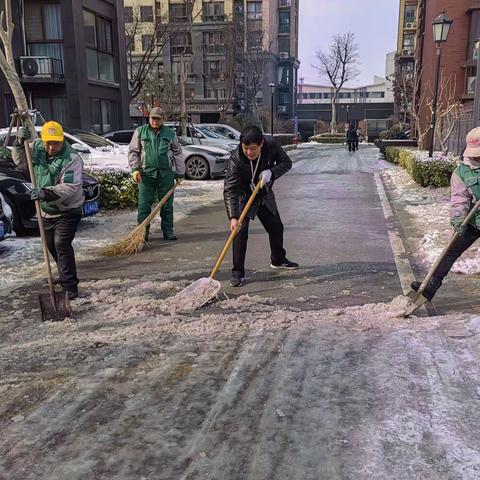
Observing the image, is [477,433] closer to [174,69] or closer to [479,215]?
[479,215]

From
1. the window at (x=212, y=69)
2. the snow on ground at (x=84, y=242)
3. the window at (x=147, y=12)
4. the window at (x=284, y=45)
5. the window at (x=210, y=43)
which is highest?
the window at (x=147, y=12)

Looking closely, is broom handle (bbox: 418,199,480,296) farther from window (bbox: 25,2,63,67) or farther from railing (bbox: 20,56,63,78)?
window (bbox: 25,2,63,67)

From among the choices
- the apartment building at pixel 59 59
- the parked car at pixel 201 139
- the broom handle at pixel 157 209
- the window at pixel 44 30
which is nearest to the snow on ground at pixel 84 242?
the broom handle at pixel 157 209

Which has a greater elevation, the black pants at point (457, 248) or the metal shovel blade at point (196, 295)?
the black pants at point (457, 248)

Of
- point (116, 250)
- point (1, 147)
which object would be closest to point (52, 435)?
point (116, 250)

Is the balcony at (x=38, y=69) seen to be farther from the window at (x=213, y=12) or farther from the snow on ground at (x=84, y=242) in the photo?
the window at (x=213, y=12)

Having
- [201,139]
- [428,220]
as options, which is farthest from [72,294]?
[201,139]

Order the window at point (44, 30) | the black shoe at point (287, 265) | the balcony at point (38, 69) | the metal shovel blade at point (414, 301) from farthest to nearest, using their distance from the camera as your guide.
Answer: the window at point (44, 30), the balcony at point (38, 69), the black shoe at point (287, 265), the metal shovel blade at point (414, 301)

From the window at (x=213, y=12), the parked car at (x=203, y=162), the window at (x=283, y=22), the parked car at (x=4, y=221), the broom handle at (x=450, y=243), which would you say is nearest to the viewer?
the broom handle at (x=450, y=243)

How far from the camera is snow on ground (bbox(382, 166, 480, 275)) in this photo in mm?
6016

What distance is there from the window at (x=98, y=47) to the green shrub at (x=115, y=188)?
13.5m

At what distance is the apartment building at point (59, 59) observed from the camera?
20.2 metres

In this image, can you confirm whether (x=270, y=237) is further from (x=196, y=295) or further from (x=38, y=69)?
(x=38, y=69)

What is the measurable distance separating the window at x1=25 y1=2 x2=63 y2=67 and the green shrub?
42.6ft
